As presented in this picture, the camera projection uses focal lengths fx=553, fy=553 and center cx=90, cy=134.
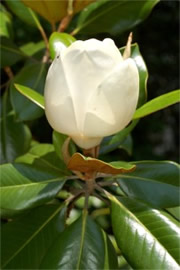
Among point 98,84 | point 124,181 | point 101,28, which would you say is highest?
point 101,28

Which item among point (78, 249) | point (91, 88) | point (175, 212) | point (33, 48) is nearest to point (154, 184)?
point (175, 212)

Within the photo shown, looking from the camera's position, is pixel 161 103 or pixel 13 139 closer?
pixel 161 103

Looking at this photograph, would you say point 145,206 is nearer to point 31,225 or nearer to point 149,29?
point 31,225

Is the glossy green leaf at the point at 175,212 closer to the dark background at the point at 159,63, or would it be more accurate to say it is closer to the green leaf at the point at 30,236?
the green leaf at the point at 30,236

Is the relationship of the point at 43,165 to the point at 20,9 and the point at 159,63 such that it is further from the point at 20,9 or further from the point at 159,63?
the point at 159,63

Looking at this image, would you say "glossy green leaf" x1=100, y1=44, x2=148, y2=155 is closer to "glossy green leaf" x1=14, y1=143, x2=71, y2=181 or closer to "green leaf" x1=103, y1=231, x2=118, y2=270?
"glossy green leaf" x1=14, y1=143, x2=71, y2=181

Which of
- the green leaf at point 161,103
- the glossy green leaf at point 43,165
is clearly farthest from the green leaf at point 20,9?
the green leaf at point 161,103

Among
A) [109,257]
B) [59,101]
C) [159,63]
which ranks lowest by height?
[109,257]

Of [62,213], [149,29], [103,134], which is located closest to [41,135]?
[149,29]
